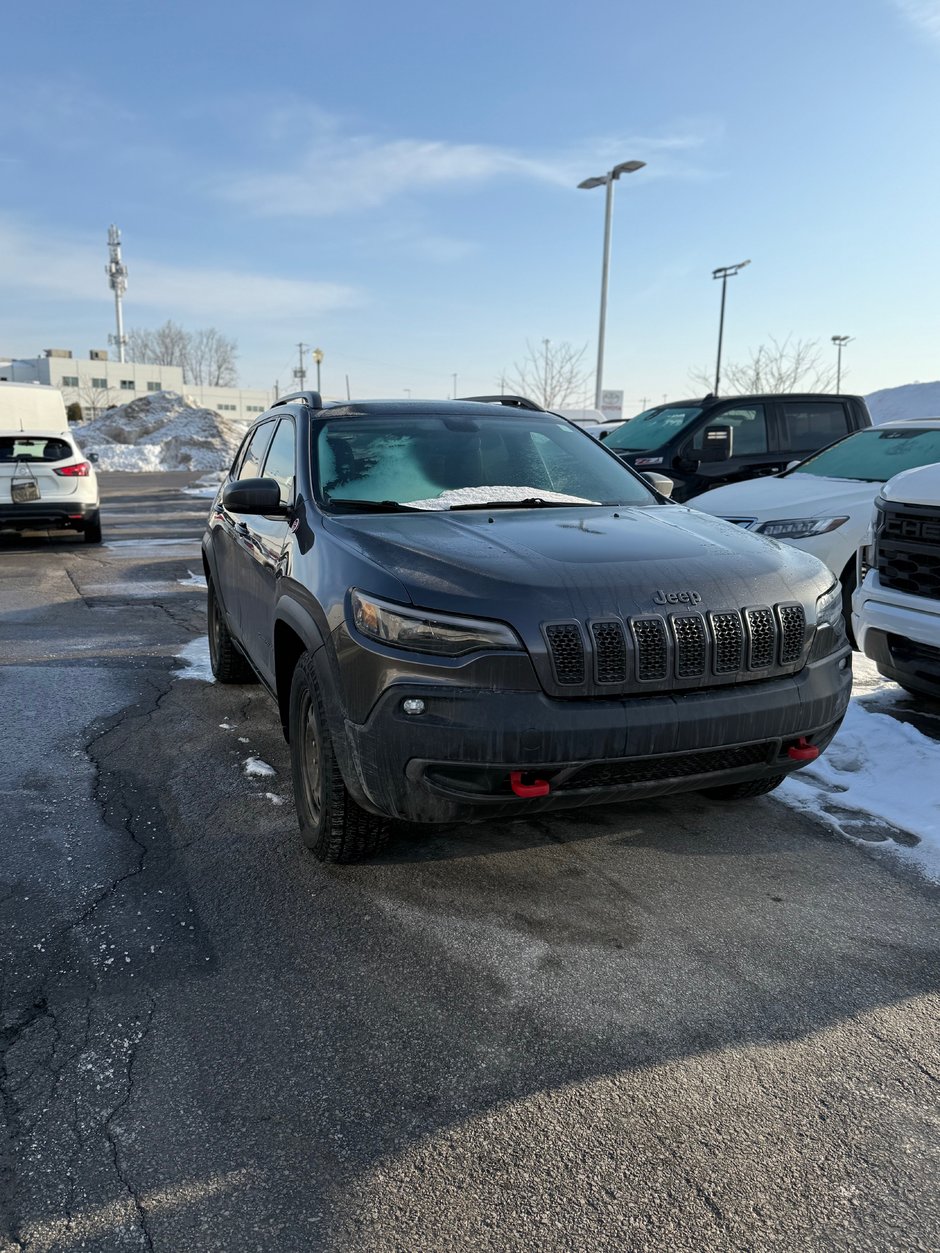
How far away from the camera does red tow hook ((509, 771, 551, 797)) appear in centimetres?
293

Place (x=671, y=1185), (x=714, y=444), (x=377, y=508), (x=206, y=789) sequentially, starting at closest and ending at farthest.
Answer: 1. (x=671, y=1185)
2. (x=377, y=508)
3. (x=206, y=789)
4. (x=714, y=444)

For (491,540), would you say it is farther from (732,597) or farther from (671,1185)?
(671,1185)

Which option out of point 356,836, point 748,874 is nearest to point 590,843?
point 748,874

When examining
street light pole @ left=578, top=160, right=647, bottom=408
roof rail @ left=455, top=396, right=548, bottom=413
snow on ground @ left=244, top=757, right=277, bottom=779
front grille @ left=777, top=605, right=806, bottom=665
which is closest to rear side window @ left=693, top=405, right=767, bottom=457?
roof rail @ left=455, top=396, right=548, bottom=413

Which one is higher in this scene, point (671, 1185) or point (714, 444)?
point (714, 444)

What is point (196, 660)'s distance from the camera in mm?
7070

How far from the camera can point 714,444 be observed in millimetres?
9734

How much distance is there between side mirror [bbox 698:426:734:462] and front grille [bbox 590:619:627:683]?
7164 mm

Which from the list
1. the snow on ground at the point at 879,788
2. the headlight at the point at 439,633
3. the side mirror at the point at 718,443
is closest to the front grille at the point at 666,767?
the headlight at the point at 439,633

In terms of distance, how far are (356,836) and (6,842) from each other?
1502 mm

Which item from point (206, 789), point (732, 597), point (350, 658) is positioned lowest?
point (206, 789)

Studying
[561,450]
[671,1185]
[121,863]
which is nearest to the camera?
[671,1185]

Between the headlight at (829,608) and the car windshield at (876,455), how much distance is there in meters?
4.05

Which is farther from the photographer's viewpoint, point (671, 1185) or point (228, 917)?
point (228, 917)
